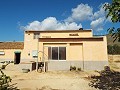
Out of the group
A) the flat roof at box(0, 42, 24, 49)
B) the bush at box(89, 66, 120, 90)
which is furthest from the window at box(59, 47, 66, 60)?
the flat roof at box(0, 42, 24, 49)

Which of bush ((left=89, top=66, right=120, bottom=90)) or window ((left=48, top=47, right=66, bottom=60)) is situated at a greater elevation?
window ((left=48, top=47, right=66, bottom=60))

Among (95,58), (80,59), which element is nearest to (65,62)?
(80,59)

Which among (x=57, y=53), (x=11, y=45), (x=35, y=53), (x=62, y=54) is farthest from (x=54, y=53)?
(x=11, y=45)

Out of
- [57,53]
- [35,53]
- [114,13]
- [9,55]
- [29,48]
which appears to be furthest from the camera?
[9,55]

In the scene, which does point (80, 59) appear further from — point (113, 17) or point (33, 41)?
point (113, 17)

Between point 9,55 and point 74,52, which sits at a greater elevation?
point 74,52

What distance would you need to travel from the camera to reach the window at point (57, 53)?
82.8ft

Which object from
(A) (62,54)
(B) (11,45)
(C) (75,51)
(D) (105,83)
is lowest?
(D) (105,83)

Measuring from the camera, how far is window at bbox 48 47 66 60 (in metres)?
25.2

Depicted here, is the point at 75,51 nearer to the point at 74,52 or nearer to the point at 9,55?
the point at 74,52

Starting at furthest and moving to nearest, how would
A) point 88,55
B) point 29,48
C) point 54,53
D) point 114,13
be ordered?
1. point 29,48
2. point 88,55
3. point 54,53
4. point 114,13

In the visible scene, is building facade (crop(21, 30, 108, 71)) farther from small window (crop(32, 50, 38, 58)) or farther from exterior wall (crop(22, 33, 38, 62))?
exterior wall (crop(22, 33, 38, 62))

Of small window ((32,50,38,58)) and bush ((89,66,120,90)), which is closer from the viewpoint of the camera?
bush ((89,66,120,90))

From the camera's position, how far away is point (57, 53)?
25297 millimetres
